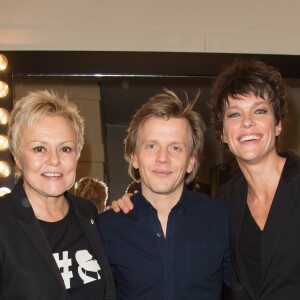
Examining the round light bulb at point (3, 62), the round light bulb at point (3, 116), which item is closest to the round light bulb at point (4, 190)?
the round light bulb at point (3, 116)

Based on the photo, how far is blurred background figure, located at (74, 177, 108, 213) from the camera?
3.13 metres

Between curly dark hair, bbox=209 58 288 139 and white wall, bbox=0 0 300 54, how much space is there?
910 mm

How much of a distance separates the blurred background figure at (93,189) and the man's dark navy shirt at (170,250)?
3.98 feet

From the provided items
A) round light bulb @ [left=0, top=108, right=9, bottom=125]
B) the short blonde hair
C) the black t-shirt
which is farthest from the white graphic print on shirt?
round light bulb @ [left=0, top=108, right=9, bottom=125]

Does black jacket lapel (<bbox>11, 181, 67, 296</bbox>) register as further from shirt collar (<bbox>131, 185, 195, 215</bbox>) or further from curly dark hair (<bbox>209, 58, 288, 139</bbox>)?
curly dark hair (<bbox>209, 58, 288, 139</bbox>)

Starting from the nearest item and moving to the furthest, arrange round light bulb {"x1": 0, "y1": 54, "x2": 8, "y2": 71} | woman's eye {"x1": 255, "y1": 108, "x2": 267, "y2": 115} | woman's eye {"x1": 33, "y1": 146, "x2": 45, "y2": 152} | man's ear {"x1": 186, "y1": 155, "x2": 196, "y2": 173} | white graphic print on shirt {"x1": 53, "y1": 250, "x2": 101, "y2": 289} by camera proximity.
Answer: white graphic print on shirt {"x1": 53, "y1": 250, "x2": 101, "y2": 289}, woman's eye {"x1": 33, "y1": 146, "x2": 45, "y2": 152}, woman's eye {"x1": 255, "y1": 108, "x2": 267, "y2": 115}, man's ear {"x1": 186, "y1": 155, "x2": 196, "y2": 173}, round light bulb {"x1": 0, "y1": 54, "x2": 8, "y2": 71}

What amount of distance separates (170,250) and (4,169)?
1239mm

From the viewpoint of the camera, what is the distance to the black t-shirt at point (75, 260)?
1.54 meters

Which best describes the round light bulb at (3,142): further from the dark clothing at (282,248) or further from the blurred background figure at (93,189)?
the dark clothing at (282,248)

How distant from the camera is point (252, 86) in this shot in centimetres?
185

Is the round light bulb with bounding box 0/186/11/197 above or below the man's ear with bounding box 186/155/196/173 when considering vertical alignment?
below

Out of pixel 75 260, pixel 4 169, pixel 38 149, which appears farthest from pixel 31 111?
pixel 4 169

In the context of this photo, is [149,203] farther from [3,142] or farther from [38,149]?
[3,142]

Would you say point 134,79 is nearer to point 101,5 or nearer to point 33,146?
point 101,5
